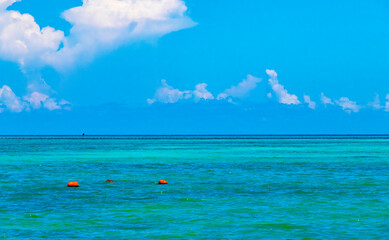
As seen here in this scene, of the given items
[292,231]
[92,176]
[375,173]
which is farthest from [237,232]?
[375,173]

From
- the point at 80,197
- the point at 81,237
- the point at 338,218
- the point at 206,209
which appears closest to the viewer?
the point at 81,237

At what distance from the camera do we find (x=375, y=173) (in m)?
53.1

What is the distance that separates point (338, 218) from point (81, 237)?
12.0 m

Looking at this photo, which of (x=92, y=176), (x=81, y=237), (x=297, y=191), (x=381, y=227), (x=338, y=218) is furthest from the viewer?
(x=92, y=176)

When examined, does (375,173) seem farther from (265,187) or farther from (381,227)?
(381,227)

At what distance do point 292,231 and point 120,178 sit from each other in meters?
26.2

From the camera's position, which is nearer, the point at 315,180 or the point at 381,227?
the point at 381,227

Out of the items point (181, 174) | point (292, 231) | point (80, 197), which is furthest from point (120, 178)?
point (292, 231)

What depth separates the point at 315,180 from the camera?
1802 inches

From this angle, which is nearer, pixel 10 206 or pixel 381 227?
pixel 381 227

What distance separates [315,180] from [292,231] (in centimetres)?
2209

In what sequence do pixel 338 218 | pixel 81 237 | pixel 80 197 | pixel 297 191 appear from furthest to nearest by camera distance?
pixel 297 191 < pixel 80 197 < pixel 338 218 < pixel 81 237

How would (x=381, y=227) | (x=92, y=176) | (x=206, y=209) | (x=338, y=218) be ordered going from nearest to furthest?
(x=381, y=227)
(x=338, y=218)
(x=206, y=209)
(x=92, y=176)

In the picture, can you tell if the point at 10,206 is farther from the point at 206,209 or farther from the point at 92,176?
the point at 92,176
